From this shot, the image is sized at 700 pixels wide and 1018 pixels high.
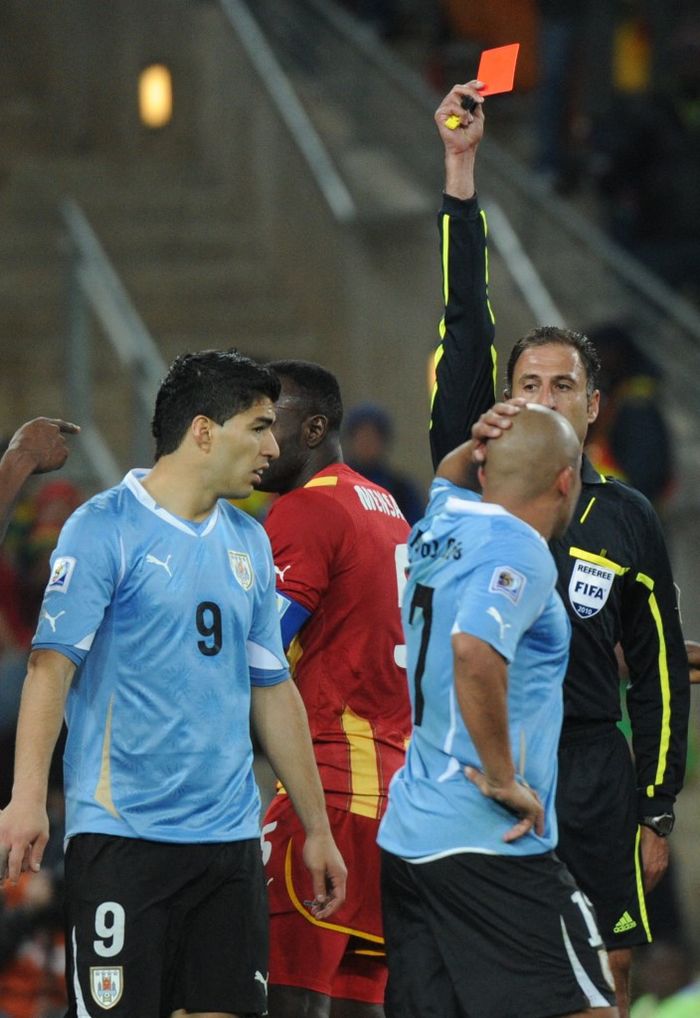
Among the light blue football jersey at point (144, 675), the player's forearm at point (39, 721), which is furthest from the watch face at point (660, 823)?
the player's forearm at point (39, 721)

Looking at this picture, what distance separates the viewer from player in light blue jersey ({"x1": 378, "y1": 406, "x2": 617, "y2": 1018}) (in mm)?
4492

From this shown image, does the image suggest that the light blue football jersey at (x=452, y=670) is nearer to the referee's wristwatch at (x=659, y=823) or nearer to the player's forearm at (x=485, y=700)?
the player's forearm at (x=485, y=700)

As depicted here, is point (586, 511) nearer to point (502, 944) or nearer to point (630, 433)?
point (502, 944)

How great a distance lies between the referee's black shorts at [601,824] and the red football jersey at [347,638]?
1.76 ft

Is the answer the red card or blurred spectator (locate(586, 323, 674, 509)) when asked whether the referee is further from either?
blurred spectator (locate(586, 323, 674, 509))

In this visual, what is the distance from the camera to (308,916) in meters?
5.62

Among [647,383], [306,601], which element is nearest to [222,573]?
[306,601]

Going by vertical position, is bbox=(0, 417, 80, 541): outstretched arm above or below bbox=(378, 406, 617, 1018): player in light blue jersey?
above

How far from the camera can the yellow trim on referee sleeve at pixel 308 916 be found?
562 centimetres

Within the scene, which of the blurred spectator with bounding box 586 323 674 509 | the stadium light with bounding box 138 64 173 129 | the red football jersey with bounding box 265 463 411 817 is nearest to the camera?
the red football jersey with bounding box 265 463 411 817

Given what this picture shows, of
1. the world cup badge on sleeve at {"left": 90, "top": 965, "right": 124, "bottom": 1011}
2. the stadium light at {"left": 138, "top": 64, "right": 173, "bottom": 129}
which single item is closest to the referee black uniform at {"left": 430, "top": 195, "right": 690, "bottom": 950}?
the world cup badge on sleeve at {"left": 90, "top": 965, "right": 124, "bottom": 1011}

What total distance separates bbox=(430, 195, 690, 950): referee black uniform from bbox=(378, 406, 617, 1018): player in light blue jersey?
2.97ft

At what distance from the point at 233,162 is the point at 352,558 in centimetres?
983

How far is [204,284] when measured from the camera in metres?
14.1
